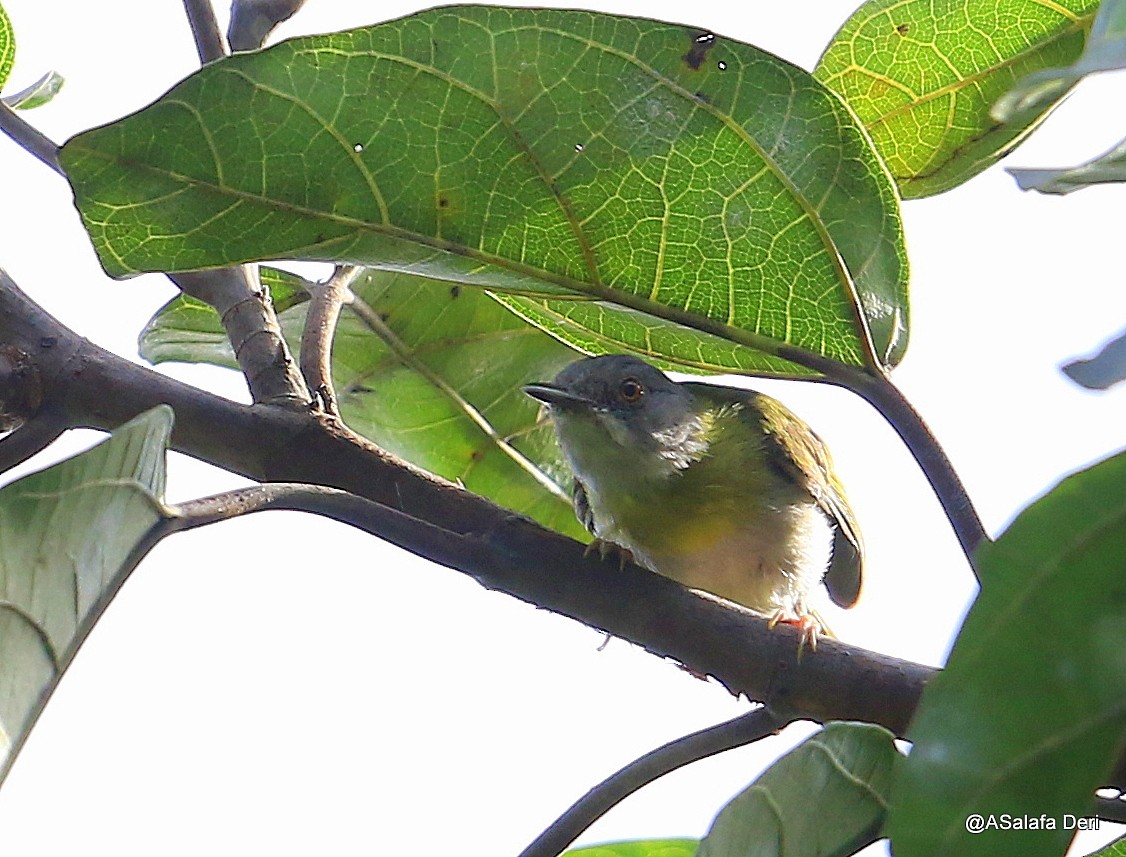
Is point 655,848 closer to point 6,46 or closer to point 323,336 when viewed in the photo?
point 323,336

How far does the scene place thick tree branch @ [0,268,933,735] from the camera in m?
1.43

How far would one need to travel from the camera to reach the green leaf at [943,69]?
1.92 metres

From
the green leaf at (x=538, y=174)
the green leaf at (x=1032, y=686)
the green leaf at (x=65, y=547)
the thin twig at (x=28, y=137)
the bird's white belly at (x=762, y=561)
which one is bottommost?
the green leaf at (x=1032, y=686)

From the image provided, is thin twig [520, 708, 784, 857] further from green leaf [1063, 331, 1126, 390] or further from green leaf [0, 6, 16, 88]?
green leaf [0, 6, 16, 88]

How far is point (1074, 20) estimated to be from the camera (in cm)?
191

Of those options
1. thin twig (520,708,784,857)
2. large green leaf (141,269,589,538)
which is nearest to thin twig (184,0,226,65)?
large green leaf (141,269,589,538)

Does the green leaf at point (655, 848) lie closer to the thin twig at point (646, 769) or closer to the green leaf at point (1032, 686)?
the thin twig at point (646, 769)

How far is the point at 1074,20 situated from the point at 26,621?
1.59 m

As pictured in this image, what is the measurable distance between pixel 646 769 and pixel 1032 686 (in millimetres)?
637

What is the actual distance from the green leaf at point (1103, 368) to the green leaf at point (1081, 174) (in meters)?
0.26

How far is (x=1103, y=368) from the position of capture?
0.89 m

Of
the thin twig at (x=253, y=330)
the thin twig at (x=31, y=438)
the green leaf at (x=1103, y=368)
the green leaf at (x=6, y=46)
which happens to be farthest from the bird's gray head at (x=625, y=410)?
the green leaf at (x=1103, y=368)

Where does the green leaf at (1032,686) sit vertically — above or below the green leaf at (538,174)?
below

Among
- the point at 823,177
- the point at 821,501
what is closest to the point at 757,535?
the point at 821,501
